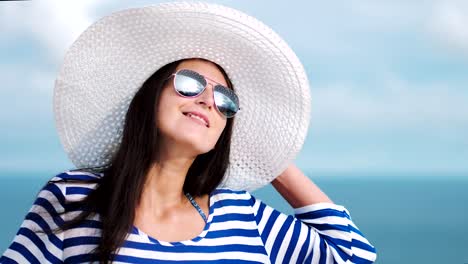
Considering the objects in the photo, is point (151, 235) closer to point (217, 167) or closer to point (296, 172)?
point (217, 167)

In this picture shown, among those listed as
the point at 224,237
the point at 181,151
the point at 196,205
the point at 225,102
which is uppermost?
the point at 225,102

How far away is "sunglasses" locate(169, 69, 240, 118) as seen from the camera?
6.75 feet

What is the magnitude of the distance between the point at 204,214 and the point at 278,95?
0.56 m

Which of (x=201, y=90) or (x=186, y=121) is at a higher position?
(x=201, y=90)

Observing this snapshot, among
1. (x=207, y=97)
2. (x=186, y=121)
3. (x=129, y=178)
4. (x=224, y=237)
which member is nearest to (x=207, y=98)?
(x=207, y=97)

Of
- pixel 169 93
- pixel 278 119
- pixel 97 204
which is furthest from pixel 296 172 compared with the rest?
pixel 97 204

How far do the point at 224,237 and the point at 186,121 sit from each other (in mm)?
439

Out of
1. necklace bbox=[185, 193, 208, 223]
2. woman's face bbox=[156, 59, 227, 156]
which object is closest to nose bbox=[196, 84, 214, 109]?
woman's face bbox=[156, 59, 227, 156]

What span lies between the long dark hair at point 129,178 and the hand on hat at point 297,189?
0.26 meters

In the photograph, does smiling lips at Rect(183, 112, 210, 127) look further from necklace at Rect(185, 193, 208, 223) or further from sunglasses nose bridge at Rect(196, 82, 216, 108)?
necklace at Rect(185, 193, 208, 223)

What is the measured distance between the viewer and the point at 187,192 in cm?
233

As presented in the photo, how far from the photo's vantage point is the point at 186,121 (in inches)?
80.7

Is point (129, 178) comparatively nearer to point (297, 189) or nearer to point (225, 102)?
point (225, 102)

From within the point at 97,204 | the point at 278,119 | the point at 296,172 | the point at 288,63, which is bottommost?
the point at 97,204
